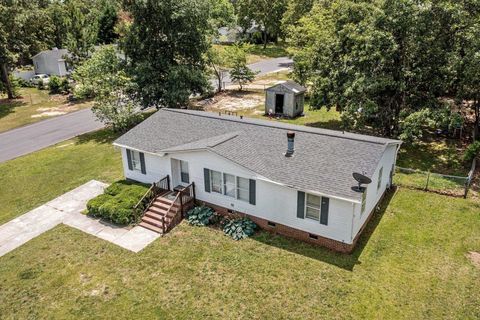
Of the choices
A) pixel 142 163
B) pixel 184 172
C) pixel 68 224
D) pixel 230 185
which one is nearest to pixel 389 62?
pixel 230 185

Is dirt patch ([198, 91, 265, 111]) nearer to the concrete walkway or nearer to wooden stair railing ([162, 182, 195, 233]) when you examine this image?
the concrete walkway

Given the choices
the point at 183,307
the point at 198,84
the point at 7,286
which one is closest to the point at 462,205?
the point at 183,307

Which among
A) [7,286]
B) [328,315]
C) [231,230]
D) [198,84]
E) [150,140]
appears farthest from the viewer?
[198,84]

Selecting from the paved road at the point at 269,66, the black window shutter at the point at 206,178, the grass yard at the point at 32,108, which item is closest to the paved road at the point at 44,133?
the grass yard at the point at 32,108

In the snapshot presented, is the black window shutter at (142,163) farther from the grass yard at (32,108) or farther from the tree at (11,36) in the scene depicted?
the tree at (11,36)

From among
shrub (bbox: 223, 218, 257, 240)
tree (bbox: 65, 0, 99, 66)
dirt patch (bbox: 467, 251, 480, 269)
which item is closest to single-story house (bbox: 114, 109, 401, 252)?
shrub (bbox: 223, 218, 257, 240)

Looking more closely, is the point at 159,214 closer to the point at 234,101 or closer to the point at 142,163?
the point at 142,163

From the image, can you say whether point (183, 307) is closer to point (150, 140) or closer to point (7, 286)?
point (7, 286)

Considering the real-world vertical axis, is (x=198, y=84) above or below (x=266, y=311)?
above
